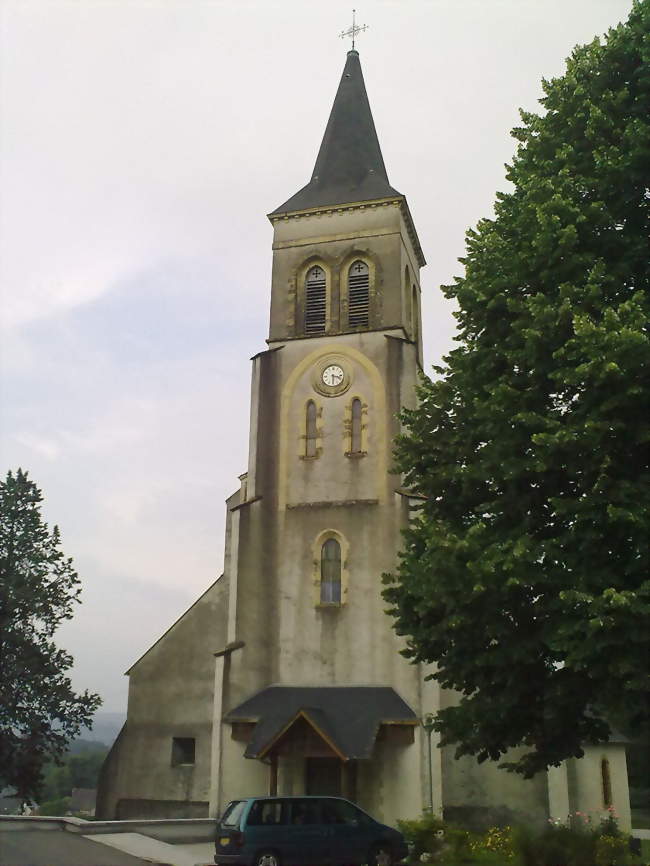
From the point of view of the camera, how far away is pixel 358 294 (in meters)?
27.5

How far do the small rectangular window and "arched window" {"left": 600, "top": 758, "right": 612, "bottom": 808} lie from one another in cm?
1186

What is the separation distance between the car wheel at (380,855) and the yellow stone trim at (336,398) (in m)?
10.2

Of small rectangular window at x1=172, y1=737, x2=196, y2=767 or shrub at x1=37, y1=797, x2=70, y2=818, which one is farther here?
shrub at x1=37, y1=797, x2=70, y2=818

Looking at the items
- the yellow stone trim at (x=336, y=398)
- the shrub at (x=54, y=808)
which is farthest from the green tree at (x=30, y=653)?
the shrub at (x=54, y=808)

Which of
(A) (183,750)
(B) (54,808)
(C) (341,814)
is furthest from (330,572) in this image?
(B) (54,808)

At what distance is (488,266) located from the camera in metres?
13.9

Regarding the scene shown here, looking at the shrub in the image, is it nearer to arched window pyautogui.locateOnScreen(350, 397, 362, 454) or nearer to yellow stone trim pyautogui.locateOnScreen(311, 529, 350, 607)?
yellow stone trim pyautogui.locateOnScreen(311, 529, 350, 607)

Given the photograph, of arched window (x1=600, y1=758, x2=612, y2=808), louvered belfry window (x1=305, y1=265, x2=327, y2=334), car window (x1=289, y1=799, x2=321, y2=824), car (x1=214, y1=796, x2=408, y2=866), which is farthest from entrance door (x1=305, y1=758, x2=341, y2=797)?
louvered belfry window (x1=305, y1=265, x2=327, y2=334)

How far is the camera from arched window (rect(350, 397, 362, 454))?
25.5 meters

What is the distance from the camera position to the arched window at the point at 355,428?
25.5 metres

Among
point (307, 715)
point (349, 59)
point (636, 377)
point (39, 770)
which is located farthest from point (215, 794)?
point (349, 59)

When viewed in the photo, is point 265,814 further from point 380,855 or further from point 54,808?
point 54,808

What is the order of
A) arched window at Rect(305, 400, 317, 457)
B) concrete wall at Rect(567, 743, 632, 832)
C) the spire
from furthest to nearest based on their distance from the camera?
A: the spire < arched window at Rect(305, 400, 317, 457) < concrete wall at Rect(567, 743, 632, 832)

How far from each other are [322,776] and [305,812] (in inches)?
278
